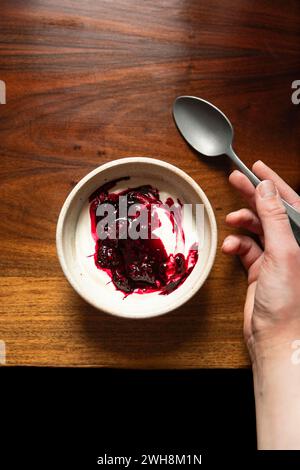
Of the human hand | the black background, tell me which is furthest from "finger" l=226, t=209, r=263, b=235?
the black background

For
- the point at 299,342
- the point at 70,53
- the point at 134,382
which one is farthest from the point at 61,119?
the point at 134,382

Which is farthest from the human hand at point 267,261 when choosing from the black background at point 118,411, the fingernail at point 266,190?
the black background at point 118,411

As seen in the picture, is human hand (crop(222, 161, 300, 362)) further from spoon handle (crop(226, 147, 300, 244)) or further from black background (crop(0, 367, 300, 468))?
black background (crop(0, 367, 300, 468))

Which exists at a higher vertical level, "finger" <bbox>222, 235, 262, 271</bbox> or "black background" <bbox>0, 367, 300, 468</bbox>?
"finger" <bbox>222, 235, 262, 271</bbox>

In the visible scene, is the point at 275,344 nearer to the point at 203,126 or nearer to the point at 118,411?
the point at 203,126

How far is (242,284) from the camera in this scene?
845 millimetres

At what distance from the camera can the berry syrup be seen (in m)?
0.82

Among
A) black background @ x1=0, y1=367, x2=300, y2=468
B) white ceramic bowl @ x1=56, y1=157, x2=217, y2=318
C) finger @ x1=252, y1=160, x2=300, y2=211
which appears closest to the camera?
white ceramic bowl @ x1=56, y1=157, x2=217, y2=318

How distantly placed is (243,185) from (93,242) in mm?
296

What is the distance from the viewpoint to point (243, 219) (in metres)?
0.83

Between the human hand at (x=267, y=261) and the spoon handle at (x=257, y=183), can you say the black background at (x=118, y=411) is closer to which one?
the human hand at (x=267, y=261)

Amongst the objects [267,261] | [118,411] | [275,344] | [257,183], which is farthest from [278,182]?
[118,411]

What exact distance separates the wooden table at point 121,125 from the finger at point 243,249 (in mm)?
25

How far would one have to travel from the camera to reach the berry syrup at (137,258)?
0.82 metres
